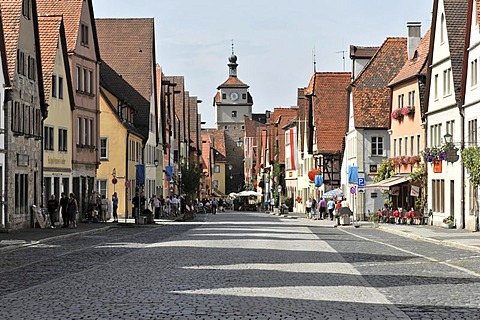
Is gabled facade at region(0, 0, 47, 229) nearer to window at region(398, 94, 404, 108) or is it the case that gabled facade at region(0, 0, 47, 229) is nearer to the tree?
window at region(398, 94, 404, 108)

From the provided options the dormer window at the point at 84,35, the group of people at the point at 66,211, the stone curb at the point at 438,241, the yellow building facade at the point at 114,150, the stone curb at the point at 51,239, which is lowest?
the stone curb at the point at 438,241

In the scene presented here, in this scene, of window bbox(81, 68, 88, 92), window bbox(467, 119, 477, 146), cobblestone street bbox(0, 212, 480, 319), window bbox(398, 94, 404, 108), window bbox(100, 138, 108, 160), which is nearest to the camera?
cobblestone street bbox(0, 212, 480, 319)

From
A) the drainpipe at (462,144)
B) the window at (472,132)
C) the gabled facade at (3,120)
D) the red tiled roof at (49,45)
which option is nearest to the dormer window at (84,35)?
the red tiled roof at (49,45)

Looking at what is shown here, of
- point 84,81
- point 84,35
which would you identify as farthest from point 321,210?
point 84,35

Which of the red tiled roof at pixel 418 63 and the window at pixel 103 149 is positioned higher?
the red tiled roof at pixel 418 63

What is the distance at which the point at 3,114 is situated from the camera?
41.6 m

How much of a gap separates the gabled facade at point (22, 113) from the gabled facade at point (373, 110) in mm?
27663

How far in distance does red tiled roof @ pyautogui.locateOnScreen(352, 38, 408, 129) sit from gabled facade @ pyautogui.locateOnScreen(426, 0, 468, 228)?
16.2 m

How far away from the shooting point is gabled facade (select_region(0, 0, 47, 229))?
1654 inches

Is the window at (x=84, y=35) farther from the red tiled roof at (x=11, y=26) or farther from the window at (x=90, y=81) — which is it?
the red tiled roof at (x=11, y=26)

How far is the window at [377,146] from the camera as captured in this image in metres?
70.6

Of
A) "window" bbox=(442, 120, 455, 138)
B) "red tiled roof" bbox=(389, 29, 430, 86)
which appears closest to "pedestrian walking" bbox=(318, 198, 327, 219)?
"red tiled roof" bbox=(389, 29, 430, 86)

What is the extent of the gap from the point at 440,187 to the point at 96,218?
17.4m

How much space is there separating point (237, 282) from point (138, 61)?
2480 inches
